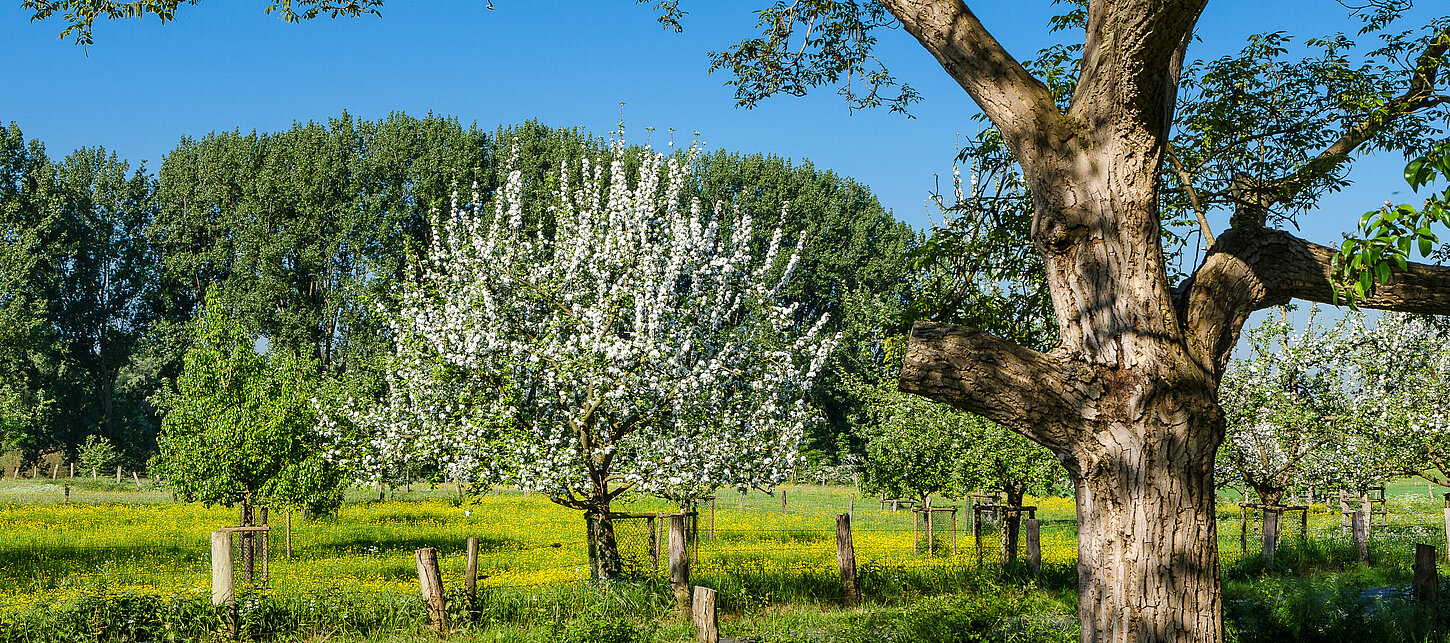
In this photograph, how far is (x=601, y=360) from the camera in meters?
14.1

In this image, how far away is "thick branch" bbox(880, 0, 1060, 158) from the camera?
16.9 feet

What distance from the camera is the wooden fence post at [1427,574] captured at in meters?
11.1

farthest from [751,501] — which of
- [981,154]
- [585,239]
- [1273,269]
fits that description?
[1273,269]

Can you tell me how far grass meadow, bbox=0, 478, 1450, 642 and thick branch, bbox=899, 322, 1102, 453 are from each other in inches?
163

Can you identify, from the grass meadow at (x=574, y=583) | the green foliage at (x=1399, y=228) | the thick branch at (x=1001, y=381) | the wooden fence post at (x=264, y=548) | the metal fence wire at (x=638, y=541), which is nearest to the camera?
the green foliage at (x=1399, y=228)

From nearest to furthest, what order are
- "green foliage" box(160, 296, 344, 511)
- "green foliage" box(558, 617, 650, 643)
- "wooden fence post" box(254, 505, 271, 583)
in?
"green foliage" box(558, 617, 650, 643), "wooden fence post" box(254, 505, 271, 583), "green foliage" box(160, 296, 344, 511)

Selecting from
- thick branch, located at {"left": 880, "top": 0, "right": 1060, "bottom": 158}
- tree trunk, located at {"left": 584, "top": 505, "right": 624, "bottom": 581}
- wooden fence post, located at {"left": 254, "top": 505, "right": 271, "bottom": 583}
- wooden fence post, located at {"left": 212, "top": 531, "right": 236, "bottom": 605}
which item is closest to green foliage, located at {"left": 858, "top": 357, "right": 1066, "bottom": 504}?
tree trunk, located at {"left": 584, "top": 505, "right": 624, "bottom": 581}

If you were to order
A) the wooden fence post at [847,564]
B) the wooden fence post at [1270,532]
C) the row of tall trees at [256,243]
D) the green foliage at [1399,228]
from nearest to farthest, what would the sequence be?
the green foliage at [1399,228] → the wooden fence post at [847,564] → the wooden fence post at [1270,532] → the row of tall trees at [256,243]

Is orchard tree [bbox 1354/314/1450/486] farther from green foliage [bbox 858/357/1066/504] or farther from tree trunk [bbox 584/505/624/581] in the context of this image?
tree trunk [bbox 584/505/624/581]

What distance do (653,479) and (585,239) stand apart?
4.05 m

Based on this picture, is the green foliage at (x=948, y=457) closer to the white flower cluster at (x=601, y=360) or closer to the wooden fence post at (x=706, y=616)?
the white flower cluster at (x=601, y=360)

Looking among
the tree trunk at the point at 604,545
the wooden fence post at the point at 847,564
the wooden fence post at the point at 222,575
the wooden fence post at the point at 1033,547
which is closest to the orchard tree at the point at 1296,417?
the wooden fence post at the point at 1033,547

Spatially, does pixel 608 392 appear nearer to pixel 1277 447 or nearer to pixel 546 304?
pixel 546 304

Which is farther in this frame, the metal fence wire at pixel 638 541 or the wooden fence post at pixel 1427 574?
the metal fence wire at pixel 638 541
